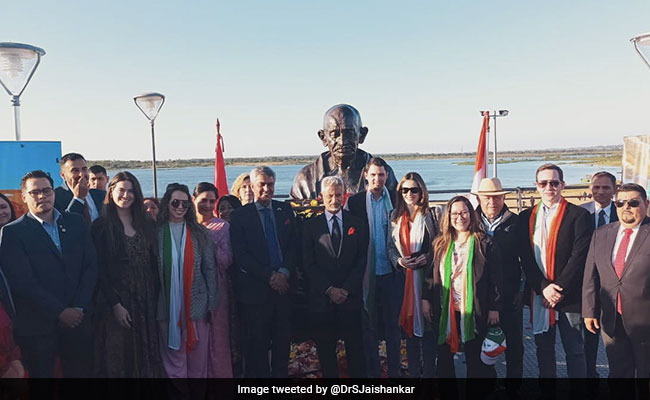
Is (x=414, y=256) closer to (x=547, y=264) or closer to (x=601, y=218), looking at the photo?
(x=547, y=264)

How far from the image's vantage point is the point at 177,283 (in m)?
3.36

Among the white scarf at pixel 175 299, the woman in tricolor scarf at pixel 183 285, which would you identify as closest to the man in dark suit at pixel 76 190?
the woman in tricolor scarf at pixel 183 285

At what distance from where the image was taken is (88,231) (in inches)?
129

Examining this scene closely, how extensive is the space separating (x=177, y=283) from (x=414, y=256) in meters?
1.81

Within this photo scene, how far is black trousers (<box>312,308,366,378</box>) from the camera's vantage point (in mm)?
3609

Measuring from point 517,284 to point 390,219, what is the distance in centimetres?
110

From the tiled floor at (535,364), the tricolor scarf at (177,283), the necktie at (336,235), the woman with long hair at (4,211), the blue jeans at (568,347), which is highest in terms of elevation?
the woman with long hair at (4,211)

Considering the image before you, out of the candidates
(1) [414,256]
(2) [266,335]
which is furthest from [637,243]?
(2) [266,335]

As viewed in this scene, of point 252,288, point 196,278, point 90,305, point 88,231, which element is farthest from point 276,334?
point 88,231

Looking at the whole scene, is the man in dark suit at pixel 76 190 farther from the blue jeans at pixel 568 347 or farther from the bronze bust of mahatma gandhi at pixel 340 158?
the blue jeans at pixel 568 347

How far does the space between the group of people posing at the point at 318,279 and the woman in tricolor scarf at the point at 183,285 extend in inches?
0.4

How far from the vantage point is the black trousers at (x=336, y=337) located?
3609 millimetres

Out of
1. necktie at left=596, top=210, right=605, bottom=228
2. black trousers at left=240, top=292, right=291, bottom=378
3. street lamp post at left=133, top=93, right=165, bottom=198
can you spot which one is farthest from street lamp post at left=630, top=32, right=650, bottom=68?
street lamp post at left=133, top=93, right=165, bottom=198

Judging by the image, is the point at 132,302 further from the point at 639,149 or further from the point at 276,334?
the point at 639,149
